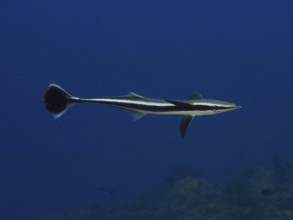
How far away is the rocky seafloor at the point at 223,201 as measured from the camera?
53.3 feet

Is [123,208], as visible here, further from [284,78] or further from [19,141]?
[284,78]

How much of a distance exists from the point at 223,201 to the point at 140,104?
16.0 meters

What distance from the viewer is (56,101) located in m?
4.11

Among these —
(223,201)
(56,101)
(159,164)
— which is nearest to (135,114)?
(56,101)

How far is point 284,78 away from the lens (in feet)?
619

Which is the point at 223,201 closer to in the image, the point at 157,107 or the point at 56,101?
the point at 157,107

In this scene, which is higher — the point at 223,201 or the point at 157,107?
the point at 157,107

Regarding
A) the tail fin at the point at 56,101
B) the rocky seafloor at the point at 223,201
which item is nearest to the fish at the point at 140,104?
the tail fin at the point at 56,101

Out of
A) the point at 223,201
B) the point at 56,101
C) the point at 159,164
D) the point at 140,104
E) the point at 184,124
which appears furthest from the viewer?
the point at 159,164

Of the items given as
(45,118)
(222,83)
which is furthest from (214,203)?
(222,83)

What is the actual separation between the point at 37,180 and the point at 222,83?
392 ft

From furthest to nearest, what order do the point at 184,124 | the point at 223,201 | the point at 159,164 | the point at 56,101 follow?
1. the point at 159,164
2. the point at 223,201
3. the point at 184,124
4. the point at 56,101

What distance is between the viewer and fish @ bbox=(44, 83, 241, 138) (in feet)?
13.1

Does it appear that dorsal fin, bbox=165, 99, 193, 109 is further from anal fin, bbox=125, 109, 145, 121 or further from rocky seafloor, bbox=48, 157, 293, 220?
rocky seafloor, bbox=48, 157, 293, 220
